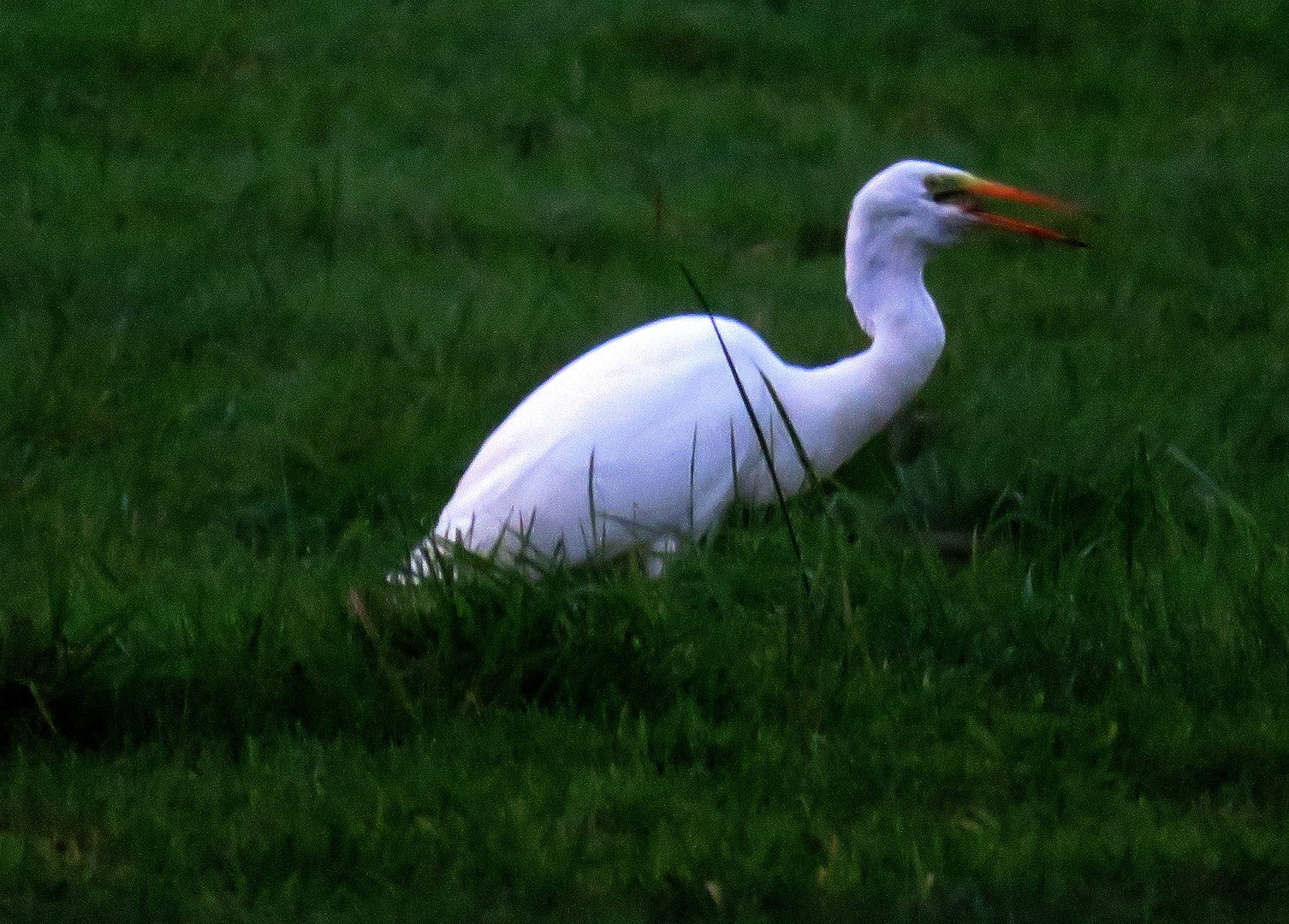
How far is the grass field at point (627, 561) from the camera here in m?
3.10

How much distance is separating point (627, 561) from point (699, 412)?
380mm

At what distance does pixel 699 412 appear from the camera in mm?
4809

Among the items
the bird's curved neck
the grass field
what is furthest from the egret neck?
the grass field

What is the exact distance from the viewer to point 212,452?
5488mm

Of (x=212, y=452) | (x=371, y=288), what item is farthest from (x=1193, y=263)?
(x=212, y=452)

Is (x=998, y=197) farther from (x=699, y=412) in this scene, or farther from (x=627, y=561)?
(x=627, y=561)

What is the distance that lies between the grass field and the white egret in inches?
6.9

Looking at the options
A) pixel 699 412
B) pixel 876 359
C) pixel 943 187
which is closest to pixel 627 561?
pixel 699 412

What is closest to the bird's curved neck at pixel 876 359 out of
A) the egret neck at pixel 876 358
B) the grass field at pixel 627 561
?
the egret neck at pixel 876 358

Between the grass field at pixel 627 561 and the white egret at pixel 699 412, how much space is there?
6.9 inches

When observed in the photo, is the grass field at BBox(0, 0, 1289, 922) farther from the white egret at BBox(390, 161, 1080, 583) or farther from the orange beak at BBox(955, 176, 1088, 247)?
the orange beak at BBox(955, 176, 1088, 247)

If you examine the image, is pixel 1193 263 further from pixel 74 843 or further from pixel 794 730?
pixel 74 843

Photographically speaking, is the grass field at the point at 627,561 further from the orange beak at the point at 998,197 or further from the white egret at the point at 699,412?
the orange beak at the point at 998,197

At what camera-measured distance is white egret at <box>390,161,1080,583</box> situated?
460 centimetres
